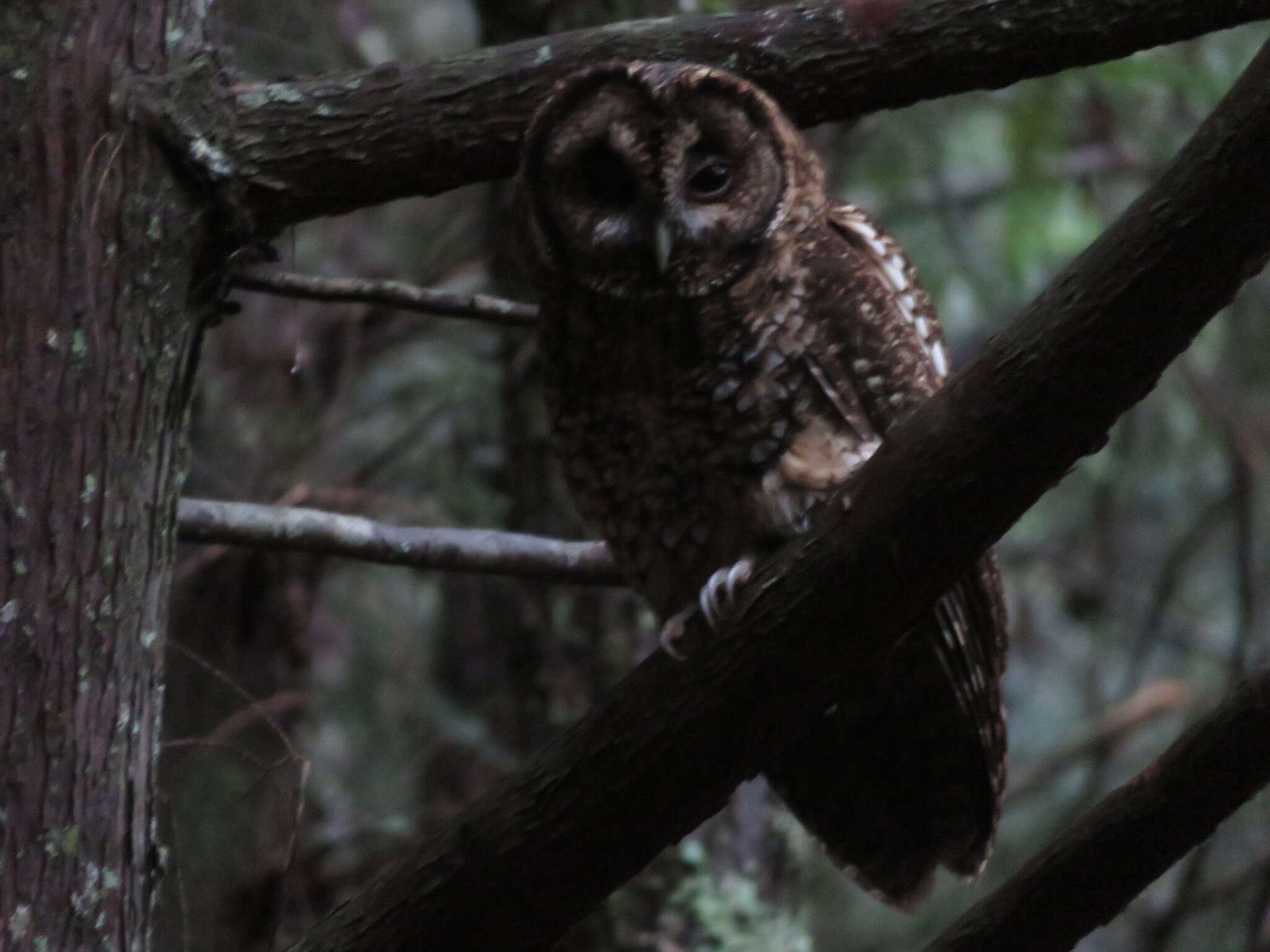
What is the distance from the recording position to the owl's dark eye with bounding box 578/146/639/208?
231 centimetres

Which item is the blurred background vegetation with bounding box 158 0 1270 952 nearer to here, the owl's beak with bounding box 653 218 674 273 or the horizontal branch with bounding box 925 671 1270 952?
the owl's beak with bounding box 653 218 674 273

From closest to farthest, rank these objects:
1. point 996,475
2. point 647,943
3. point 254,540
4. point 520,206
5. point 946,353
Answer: point 996,475 → point 254,540 → point 520,206 → point 946,353 → point 647,943

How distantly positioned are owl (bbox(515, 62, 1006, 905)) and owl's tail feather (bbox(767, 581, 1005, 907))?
0.15 ft

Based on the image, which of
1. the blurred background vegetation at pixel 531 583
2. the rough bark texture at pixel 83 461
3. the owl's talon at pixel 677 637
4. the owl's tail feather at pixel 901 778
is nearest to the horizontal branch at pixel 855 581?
the owl's talon at pixel 677 637

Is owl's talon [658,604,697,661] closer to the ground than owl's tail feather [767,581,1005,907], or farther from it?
farther from it

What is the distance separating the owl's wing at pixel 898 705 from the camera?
234 cm

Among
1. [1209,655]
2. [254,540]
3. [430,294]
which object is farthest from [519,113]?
[1209,655]

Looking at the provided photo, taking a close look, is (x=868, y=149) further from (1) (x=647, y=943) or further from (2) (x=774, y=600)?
(2) (x=774, y=600)

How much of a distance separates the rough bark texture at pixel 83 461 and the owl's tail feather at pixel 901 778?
1.23 meters

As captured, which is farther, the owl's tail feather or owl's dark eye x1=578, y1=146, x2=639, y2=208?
the owl's tail feather

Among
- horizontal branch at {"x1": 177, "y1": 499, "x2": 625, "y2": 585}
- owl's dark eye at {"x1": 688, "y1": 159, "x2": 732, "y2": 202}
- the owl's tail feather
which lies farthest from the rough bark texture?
the owl's tail feather

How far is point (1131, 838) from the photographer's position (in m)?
1.74

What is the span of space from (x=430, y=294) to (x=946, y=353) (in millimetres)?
1151

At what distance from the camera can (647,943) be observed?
3.35 meters
